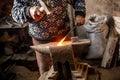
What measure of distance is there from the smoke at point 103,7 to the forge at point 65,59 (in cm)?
264

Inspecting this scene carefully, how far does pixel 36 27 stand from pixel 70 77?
0.83 meters

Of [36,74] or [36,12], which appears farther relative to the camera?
[36,74]

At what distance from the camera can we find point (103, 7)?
5.03m

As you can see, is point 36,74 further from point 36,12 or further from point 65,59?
point 65,59

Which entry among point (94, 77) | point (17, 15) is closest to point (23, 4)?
point (17, 15)

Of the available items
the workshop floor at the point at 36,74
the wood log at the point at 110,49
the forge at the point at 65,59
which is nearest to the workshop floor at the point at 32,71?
the workshop floor at the point at 36,74

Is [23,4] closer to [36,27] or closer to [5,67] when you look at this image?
[36,27]

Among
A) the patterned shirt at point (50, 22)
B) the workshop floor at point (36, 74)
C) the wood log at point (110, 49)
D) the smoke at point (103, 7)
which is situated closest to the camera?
the patterned shirt at point (50, 22)

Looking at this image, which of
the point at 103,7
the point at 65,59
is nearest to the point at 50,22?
the point at 65,59

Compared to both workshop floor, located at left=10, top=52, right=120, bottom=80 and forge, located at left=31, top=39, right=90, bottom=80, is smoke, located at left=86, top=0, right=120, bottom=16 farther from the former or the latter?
forge, located at left=31, top=39, right=90, bottom=80

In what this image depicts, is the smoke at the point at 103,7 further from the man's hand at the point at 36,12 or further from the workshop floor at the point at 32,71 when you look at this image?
the man's hand at the point at 36,12

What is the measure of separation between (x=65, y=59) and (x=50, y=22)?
750 millimetres

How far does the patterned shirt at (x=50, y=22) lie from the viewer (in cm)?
283

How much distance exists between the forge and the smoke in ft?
8.65
